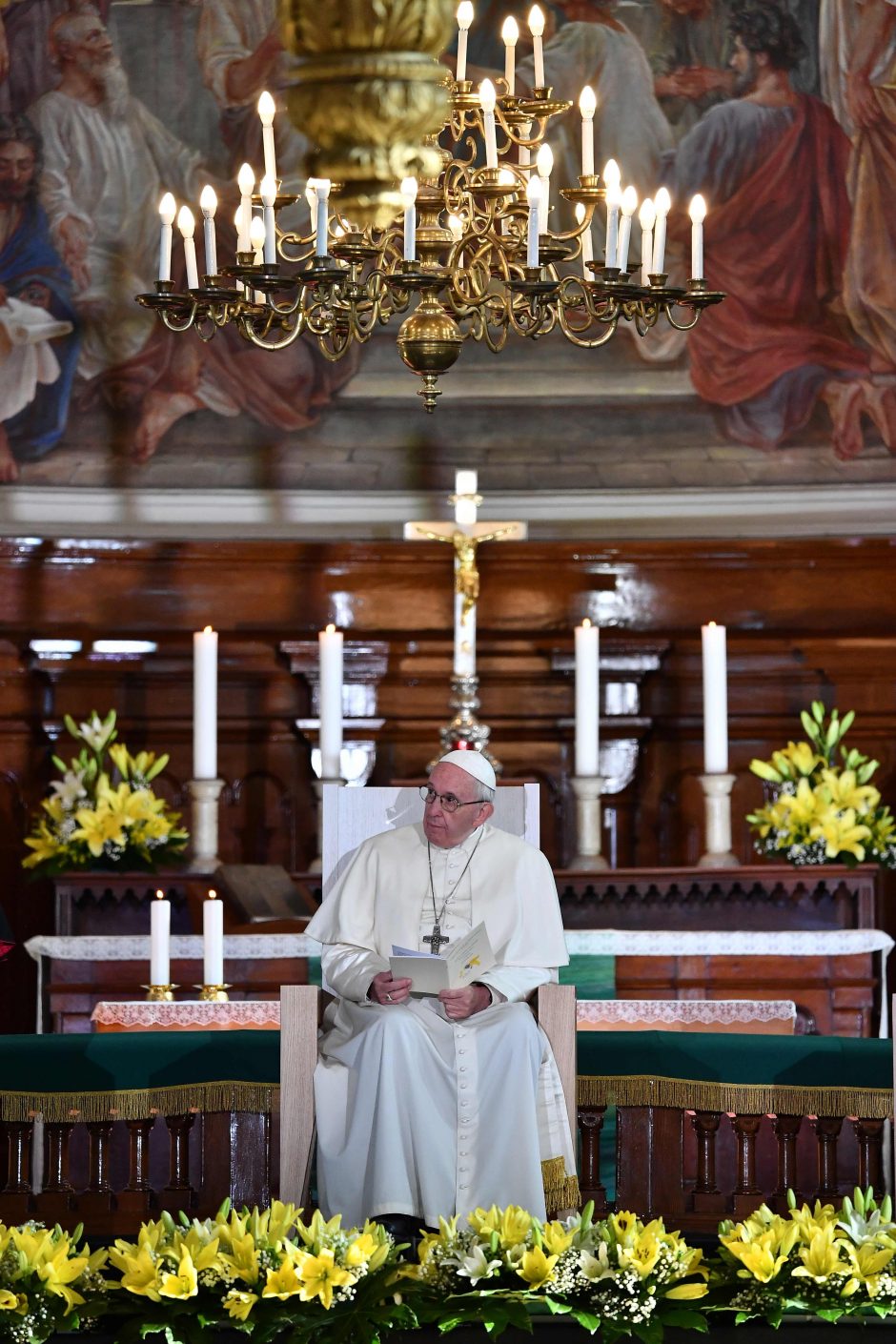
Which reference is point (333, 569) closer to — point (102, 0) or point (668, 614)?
point (668, 614)

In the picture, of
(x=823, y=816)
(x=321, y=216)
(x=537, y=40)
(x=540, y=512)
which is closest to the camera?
(x=321, y=216)

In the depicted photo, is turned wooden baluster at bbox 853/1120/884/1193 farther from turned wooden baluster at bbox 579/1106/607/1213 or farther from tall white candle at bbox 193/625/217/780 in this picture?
tall white candle at bbox 193/625/217/780

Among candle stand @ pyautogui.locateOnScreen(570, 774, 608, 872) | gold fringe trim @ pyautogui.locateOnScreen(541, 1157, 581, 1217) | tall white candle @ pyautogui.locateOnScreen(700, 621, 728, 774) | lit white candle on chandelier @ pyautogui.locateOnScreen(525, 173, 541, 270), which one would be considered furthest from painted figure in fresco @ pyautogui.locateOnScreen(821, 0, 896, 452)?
gold fringe trim @ pyautogui.locateOnScreen(541, 1157, 581, 1217)

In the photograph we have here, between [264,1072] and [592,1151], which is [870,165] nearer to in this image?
[592,1151]

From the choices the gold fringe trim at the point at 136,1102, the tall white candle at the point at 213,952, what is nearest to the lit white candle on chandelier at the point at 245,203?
the tall white candle at the point at 213,952

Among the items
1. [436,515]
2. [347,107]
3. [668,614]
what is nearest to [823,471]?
[668,614]

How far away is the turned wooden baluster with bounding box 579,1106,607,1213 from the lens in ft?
19.6

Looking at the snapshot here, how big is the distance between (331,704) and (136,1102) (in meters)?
2.54

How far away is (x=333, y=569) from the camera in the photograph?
31.4ft

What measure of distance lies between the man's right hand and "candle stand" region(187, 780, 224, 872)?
2687 mm

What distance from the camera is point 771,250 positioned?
9820 millimetres

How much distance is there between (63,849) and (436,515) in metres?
2.41

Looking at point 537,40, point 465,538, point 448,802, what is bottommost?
point 448,802

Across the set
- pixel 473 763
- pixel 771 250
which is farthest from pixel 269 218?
pixel 771 250
